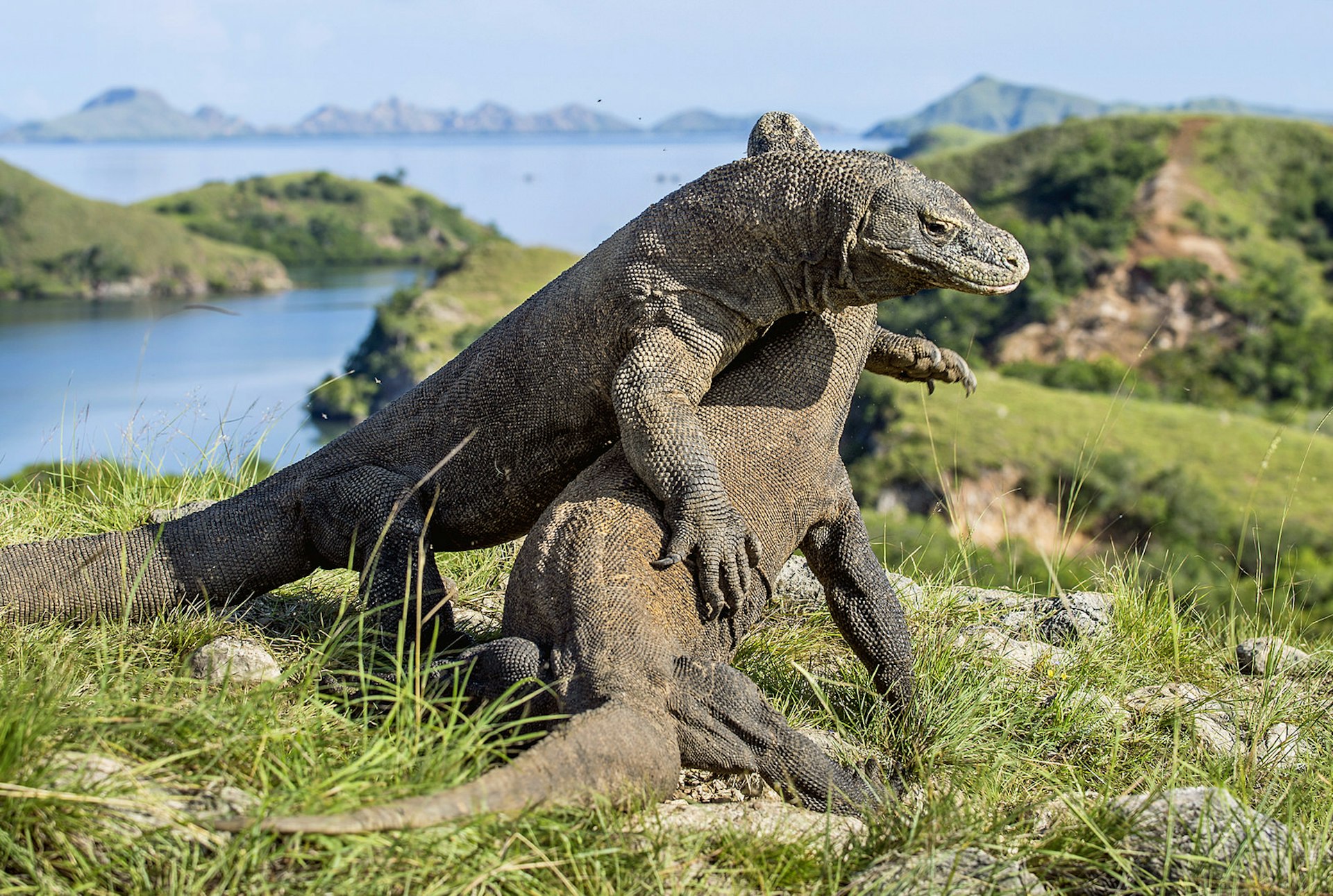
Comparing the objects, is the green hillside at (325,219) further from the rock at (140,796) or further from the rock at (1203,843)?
the rock at (1203,843)

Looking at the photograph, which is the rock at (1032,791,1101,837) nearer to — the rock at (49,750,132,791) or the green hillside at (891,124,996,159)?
the rock at (49,750,132,791)

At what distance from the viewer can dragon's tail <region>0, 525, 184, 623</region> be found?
477cm

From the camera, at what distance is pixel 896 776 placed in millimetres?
4617

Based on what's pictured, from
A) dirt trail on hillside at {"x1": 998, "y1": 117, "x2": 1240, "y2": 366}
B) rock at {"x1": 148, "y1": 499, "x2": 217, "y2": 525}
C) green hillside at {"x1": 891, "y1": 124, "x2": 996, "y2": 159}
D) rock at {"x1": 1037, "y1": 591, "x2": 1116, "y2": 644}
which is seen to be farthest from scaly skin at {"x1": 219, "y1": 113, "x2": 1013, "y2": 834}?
green hillside at {"x1": 891, "y1": 124, "x2": 996, "y2": 159}

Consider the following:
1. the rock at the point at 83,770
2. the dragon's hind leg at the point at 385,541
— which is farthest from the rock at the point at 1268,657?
the rock at the point at 83,770

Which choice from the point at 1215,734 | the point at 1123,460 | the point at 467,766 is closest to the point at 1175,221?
the point at 1123,460

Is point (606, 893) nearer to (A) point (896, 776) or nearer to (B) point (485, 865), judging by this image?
(B) point (485, 865)

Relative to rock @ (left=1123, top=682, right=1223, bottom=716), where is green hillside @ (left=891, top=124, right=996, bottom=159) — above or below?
above

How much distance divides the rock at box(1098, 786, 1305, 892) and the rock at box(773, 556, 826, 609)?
2754mm

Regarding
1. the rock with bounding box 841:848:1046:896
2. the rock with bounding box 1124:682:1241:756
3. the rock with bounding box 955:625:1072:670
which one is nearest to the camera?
the rock with bounding box 841:848:1046:896

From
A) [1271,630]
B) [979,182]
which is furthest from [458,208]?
[1271,630]

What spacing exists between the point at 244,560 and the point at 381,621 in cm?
81

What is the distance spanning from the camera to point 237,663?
461cm

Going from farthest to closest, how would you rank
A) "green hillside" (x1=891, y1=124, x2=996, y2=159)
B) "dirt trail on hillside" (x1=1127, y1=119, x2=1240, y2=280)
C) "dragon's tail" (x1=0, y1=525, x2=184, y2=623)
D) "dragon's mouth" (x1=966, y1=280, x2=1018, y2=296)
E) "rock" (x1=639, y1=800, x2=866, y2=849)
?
1. "green hillside" (x1=891, y1=124, x2=996, y2=159)
2. "dirt trail on hillside" (x1=1127, y1=119, x2=1240, y2=280)
3. "dragon's tail" (x1=0, y1=525, x2=184, y2=623)
4. "dragon's mouth" (x1=966, y1=280, x2=1018, y2=296)
5. "rock" (x1=639, y1=800, x2=866, y2=849)
